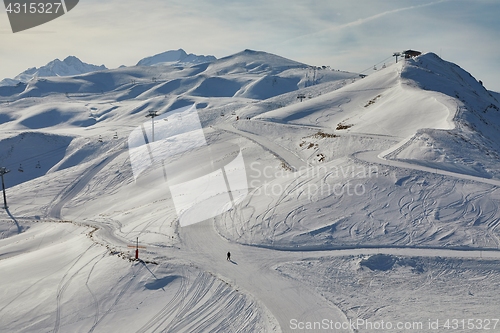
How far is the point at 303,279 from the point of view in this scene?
26.4 meters

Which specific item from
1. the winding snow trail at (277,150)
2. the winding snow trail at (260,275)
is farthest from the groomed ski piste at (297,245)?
the winding snow trail at (277,150)

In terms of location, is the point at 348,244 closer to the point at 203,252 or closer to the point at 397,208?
the point at 397,208

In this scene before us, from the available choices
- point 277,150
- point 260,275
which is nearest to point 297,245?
point 260,275

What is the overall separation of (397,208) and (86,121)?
149203mm

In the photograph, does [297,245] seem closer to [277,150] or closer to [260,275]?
[260,275]

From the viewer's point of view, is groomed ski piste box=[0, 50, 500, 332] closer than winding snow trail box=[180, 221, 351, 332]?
No

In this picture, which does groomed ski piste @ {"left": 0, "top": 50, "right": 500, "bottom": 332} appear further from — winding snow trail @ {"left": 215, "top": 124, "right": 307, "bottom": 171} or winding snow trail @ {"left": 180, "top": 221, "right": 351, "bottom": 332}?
winding snow trail @ {"left": 215, "top": 124, "right": 307, "bottom": 171}

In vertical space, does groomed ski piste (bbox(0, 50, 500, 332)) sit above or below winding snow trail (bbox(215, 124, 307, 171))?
below

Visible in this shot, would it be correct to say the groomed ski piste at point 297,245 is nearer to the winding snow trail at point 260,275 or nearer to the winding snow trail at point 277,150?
the winding snow trail at point 260,275

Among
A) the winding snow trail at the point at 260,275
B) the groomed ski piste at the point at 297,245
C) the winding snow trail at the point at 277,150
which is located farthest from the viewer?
the winding snow trail at the point at 277,150

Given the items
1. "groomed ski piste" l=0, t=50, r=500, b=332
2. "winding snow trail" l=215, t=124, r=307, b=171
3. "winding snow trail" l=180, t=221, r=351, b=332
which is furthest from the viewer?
"winding snow trail" l=215, t=124, r=307, b=171

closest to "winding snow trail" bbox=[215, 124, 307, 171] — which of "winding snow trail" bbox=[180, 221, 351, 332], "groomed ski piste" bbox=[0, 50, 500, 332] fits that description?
"groomed ski piste" bbox=[0, 50, 500, 332]

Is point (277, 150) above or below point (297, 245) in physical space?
above

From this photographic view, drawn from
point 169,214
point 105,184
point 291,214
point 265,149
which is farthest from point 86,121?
point 291,214
